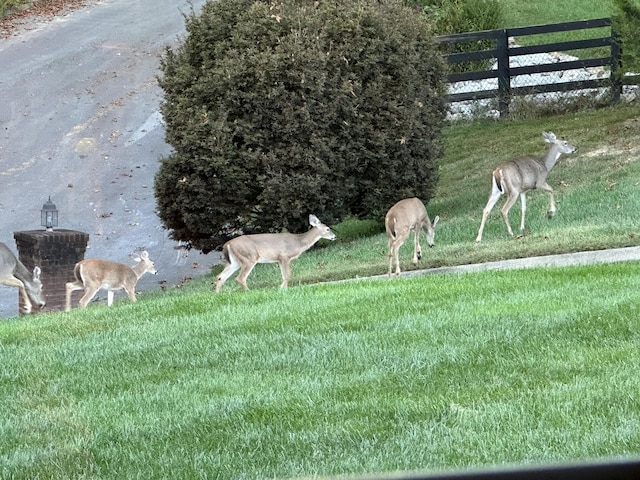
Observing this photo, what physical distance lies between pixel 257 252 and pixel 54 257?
146 inches

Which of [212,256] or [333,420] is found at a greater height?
[333,420]

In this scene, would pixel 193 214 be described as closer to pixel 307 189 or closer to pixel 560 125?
pixel 307 189

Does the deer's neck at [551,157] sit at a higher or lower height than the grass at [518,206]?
higher

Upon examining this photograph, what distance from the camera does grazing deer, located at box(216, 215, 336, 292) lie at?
521 inches

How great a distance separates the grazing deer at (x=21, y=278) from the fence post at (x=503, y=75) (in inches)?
555

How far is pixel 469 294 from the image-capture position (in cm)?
968

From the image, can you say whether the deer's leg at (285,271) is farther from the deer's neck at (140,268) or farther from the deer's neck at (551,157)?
the deer's neck at (551,157)

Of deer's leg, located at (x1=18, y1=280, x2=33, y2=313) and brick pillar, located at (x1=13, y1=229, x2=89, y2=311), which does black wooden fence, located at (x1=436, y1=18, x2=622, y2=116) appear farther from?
deer's leg, located at (x1=18, y1=280, x2=33, y2=313)

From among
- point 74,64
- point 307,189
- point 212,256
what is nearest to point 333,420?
point 307,189

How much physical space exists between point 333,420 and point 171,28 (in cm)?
2814

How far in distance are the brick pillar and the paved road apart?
2.48m

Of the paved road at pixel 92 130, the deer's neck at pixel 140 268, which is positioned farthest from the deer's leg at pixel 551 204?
the paved road at pixel 92 130

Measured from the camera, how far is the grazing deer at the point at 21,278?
1395cm

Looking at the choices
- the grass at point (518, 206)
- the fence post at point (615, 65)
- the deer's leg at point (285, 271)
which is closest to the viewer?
the deer's leg at point (285, 271)
